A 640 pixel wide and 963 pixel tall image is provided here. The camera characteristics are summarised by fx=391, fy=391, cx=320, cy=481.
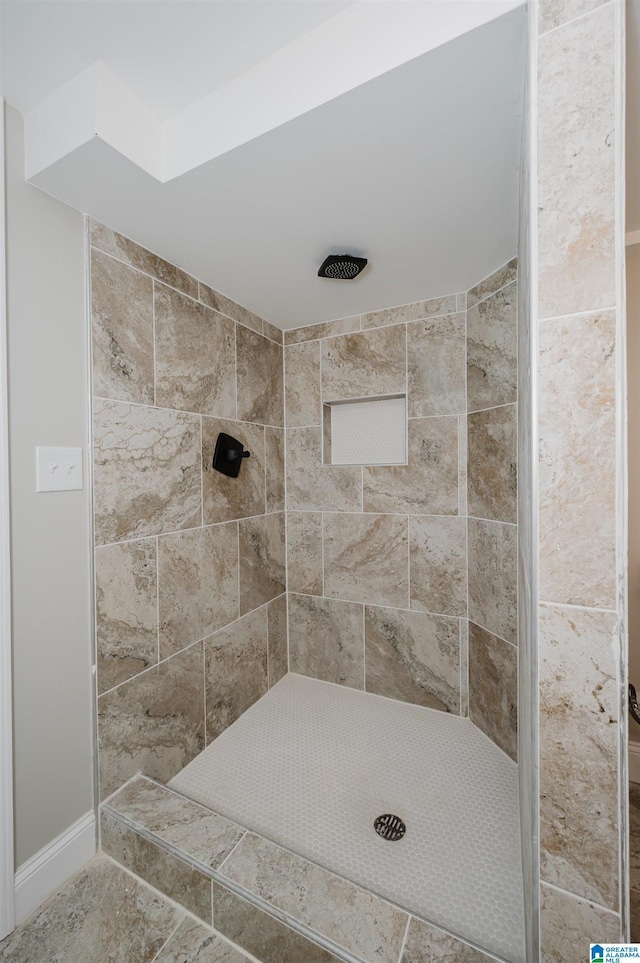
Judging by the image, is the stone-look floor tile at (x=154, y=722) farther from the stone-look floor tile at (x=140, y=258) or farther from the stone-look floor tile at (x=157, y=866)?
the stone-look floor tile at (x=140, y=258)

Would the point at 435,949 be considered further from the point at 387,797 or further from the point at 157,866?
the point at 157,866

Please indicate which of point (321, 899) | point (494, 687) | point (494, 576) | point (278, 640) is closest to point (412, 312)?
point (494, 576)

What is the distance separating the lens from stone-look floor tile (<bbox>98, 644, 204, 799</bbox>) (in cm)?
137

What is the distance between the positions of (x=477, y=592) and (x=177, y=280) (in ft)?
6.46

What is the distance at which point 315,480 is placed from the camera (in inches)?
92.3

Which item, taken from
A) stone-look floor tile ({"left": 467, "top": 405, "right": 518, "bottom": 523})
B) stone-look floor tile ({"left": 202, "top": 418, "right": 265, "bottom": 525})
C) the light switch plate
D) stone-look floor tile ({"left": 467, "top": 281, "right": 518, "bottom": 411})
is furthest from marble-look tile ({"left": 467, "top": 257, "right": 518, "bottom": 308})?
the light switch plate

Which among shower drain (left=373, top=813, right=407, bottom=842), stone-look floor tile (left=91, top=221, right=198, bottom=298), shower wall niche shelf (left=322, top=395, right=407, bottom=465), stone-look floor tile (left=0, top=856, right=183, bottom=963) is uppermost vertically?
stone-look floor tile (left=91, top=221, right=198, bottom=298)

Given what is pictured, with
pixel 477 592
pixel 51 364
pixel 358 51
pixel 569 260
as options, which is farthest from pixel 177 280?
pixel 477 592

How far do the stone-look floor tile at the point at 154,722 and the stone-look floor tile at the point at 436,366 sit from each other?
162 centimetres

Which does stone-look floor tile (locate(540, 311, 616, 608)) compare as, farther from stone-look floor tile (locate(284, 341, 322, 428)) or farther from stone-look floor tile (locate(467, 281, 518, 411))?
stone-look floor tile (locate(284, 341, 322, 428))

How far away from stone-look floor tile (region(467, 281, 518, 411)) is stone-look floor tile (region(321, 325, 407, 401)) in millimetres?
348

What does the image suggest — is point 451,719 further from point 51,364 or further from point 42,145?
point 42,145

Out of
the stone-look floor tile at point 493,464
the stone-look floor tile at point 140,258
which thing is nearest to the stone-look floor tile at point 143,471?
the stone-look floor tile at point 140,258

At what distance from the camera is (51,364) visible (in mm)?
1210
